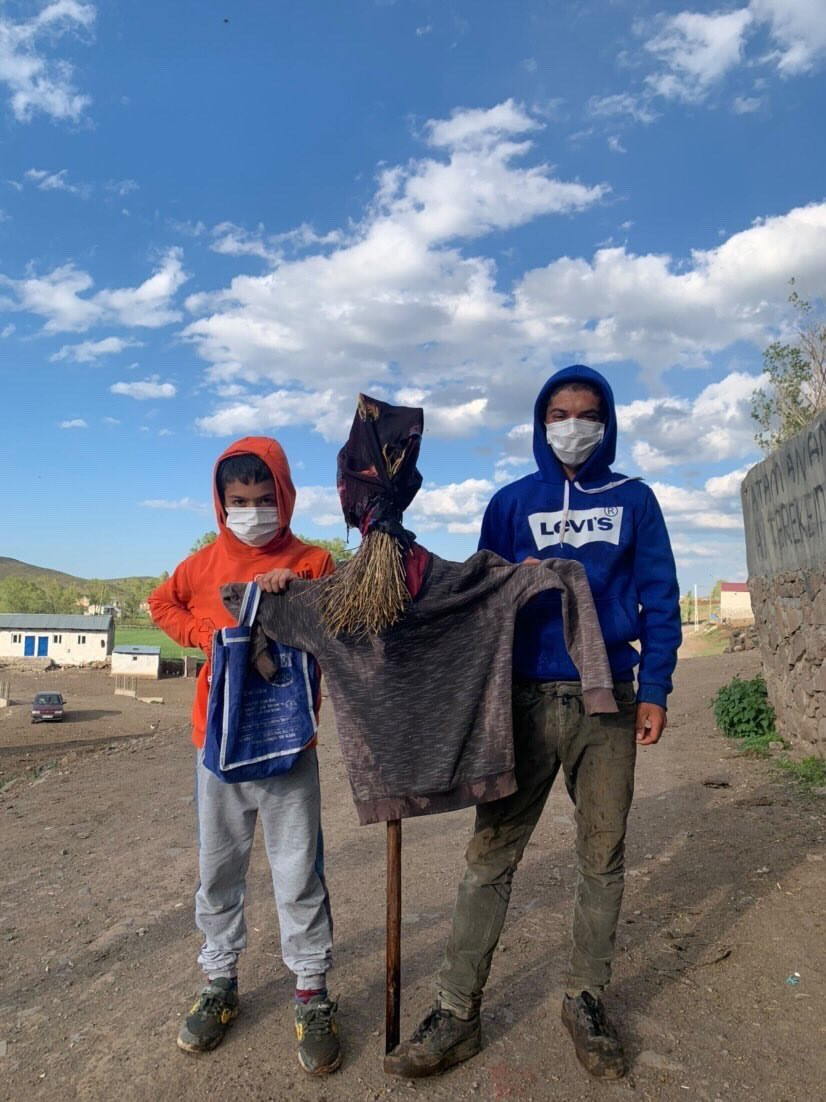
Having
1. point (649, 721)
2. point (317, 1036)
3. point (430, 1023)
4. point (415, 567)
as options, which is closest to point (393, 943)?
point (430, 1023)

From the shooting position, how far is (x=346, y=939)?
386 centimetres

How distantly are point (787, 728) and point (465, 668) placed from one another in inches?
267

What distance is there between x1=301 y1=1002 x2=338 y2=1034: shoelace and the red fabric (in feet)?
4.88

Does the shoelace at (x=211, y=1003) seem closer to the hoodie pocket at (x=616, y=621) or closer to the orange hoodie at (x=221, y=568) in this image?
the orange hoodie at (x=221, y=568)

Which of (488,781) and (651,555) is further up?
(651,555)

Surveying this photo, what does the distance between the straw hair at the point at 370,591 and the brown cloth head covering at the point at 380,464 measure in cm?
7

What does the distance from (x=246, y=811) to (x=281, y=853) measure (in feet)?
0.65

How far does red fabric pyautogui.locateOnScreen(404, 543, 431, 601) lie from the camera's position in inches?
104

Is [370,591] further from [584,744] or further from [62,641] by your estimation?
[62,641]

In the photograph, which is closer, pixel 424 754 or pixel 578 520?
pixel 424 754

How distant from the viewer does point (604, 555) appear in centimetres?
293

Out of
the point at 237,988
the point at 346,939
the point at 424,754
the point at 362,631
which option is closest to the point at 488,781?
the point at 424,754

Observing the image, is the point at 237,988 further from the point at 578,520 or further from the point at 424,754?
the point at 578,520

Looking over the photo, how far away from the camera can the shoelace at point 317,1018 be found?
9.08 ft
